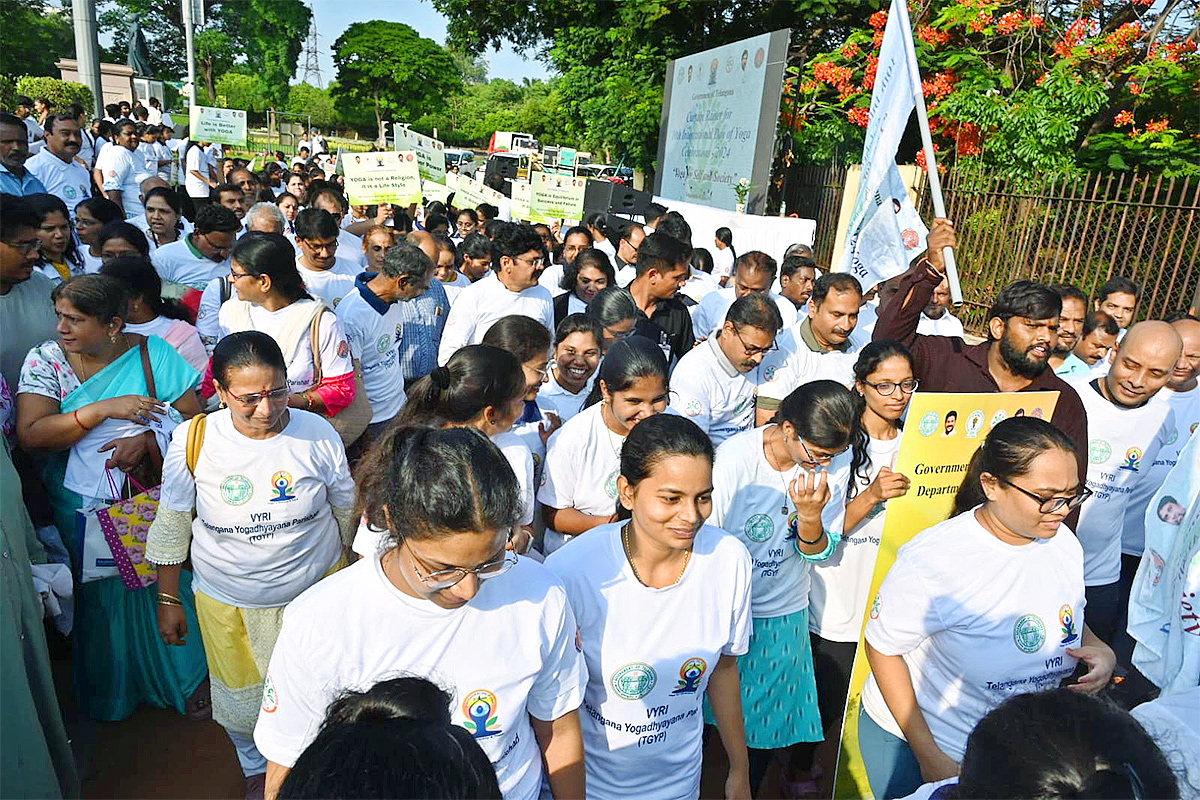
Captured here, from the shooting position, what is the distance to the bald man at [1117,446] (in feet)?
11.3

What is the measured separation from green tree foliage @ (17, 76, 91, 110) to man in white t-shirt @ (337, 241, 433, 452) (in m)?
16.7

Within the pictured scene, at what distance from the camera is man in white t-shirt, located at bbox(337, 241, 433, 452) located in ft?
13.6

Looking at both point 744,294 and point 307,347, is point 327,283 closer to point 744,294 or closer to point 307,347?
point 307,347

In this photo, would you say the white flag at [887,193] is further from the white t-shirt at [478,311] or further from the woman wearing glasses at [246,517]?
the woman wearing glasses at [246,517]

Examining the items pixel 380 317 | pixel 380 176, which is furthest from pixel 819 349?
pixel 380 176

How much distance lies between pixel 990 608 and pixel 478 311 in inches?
129

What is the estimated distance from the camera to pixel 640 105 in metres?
17.0

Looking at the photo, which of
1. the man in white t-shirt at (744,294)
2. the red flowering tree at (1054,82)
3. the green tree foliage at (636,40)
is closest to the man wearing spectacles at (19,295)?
the man in white t-shirt at (744,294)

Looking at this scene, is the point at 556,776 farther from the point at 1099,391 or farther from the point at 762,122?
the point at 762,122

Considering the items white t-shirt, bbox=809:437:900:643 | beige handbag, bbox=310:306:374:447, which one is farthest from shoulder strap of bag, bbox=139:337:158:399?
white t-shirt, bbox=809:437:900:643

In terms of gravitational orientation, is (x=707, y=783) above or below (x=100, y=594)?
below

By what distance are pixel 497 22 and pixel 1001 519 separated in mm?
21466

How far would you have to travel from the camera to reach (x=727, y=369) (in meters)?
3.84

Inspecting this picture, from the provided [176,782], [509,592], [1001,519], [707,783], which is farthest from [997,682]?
[176,782]
